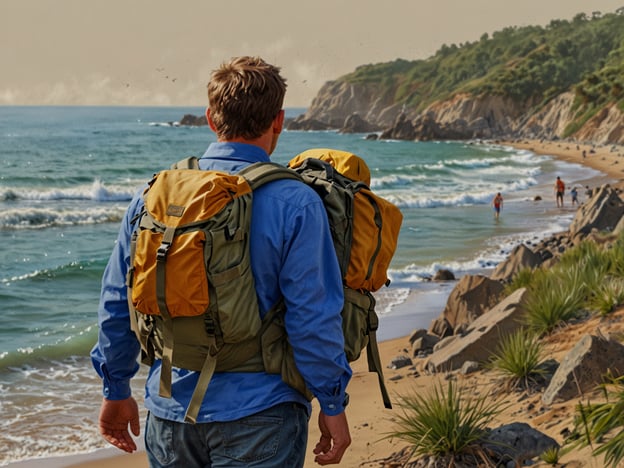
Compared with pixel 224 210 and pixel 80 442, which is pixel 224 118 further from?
pixel 80 442

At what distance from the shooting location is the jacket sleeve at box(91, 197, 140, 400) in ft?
8.77

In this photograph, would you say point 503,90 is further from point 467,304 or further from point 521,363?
point 521,363

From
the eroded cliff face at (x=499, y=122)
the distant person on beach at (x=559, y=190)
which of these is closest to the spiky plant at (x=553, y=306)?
the distant person on beach at (x=559, y=190)

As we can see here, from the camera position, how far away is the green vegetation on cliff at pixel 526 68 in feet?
290

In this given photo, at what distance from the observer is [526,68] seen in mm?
121812

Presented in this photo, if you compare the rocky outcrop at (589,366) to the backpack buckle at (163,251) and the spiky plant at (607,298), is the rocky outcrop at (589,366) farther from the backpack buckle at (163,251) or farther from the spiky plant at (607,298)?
the backpack buckle at (163,251)

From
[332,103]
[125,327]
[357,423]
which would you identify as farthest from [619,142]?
[332,103]

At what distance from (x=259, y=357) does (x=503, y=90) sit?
119814mm

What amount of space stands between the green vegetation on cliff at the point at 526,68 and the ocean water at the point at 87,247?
A: 71.6 feet

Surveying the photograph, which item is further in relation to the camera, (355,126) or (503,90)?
(355,126)

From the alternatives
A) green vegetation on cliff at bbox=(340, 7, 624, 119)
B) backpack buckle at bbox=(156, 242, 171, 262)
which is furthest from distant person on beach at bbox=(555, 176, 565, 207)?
green vegetation on cliff at bbox=(340, 7, 624, 119)

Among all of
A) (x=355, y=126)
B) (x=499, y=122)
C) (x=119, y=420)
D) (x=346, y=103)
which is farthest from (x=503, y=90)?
(x=119, y=420)

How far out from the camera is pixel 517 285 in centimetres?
1092

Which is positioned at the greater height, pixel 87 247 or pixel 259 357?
pixel 259 357
